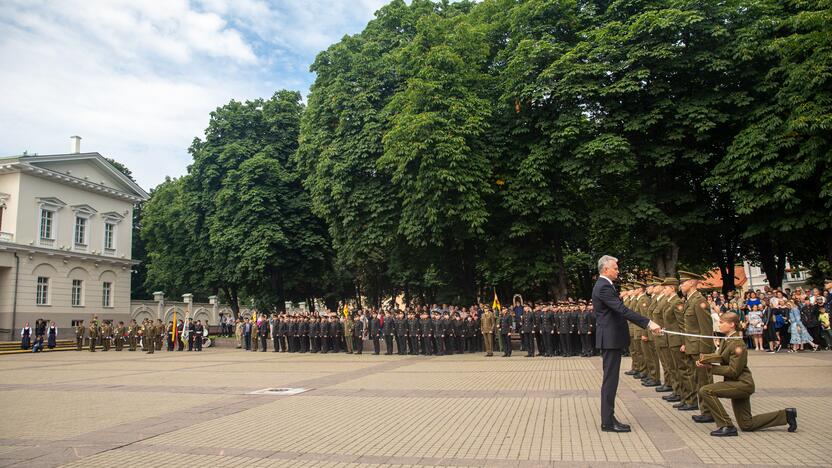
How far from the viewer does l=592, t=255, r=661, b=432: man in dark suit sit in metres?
7.48

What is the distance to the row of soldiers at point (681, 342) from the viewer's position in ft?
27.4

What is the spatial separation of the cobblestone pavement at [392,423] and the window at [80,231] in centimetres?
2974

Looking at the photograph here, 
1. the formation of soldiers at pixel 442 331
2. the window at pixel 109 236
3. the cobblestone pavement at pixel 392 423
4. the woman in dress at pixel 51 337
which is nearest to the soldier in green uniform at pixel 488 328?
the formation of soldiers at pixel 442 331

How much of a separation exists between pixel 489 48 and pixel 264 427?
2313cm

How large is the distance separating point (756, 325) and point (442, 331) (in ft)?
36.4

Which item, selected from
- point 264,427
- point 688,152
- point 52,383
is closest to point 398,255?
point 688,152

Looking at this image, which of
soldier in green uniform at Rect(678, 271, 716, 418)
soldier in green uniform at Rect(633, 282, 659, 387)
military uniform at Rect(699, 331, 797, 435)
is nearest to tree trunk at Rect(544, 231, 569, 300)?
soldier in green uniform at Rect(633, 282, 659, 387)

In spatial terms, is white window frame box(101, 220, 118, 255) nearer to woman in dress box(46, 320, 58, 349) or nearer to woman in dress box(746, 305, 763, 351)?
woman in dress box(46, 320, 58, 349)

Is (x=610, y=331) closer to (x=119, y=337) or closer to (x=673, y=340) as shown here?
(x=673, y=340)

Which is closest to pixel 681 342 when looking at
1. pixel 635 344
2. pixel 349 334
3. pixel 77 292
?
pixel 635 344

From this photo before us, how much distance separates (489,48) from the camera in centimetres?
2783

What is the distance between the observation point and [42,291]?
37.7 metres

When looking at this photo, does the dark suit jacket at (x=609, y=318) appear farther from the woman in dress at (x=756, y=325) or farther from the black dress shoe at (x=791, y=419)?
the woman in dress at (x=756, y=325)

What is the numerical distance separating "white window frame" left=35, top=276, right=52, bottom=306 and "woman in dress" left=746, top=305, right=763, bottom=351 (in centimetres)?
3880
